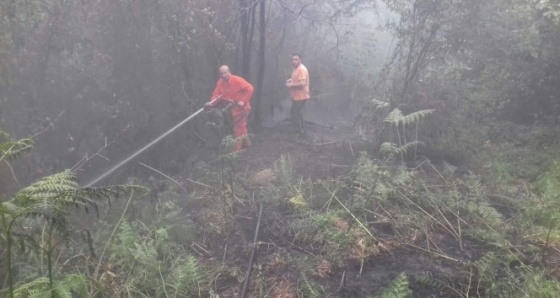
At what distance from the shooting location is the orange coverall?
29.4 ft

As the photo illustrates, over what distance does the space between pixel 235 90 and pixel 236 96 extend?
12 centimetres

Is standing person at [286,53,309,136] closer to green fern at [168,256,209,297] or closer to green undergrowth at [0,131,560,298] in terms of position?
green undergrowth at [0,131,560,298]

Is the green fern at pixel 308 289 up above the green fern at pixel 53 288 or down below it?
below

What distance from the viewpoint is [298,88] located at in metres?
9.87

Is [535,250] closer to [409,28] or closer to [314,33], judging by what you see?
[409,28]

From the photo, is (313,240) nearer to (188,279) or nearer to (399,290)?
(399,290)

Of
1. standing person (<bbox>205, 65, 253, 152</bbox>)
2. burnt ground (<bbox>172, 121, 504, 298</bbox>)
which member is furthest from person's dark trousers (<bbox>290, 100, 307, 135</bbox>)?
burnt ground (<bbox>172, 121, 504, 298</bbox>)

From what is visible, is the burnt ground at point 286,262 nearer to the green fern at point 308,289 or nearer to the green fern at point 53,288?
the green fern at point 308,289

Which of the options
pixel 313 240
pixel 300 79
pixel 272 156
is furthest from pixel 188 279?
pixel 300 79

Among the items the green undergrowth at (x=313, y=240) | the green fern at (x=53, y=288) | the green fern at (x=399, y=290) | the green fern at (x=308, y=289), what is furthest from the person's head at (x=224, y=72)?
the green fern at (x=53, y=288)

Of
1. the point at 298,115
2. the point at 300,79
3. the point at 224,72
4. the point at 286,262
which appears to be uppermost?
the point at 224,72

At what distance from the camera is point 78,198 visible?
3.18 meters

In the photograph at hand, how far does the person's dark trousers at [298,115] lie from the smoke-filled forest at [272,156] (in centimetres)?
4

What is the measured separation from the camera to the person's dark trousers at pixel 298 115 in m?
10.0
